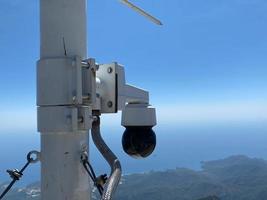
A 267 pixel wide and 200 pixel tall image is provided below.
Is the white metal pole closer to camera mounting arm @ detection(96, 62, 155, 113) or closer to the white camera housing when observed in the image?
camera mounting arm @ detection(96, 62, 155, 113)

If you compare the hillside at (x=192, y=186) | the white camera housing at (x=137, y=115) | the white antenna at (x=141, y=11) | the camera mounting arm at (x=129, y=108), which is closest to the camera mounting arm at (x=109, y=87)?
the camera mounting arm at (x=129, y=108)

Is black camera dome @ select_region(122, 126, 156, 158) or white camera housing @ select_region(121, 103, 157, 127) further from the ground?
white camera housing @ select_region(121, 103, 157, 127)

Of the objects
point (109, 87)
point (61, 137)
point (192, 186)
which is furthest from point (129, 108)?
point (192, 186)

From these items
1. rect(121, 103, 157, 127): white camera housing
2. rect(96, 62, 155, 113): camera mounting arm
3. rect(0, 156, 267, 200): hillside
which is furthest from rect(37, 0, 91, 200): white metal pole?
rect(0, 156, 267, 200): hillside

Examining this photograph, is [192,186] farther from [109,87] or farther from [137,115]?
[109,87]

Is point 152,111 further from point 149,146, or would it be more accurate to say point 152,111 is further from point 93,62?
point 93,62

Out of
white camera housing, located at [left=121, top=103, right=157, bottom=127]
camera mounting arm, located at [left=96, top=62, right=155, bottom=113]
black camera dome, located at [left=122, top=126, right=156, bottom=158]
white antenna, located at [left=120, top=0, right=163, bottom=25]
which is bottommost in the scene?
black camera dome, located at [left=122, top=126, right=156, bottom=158]
